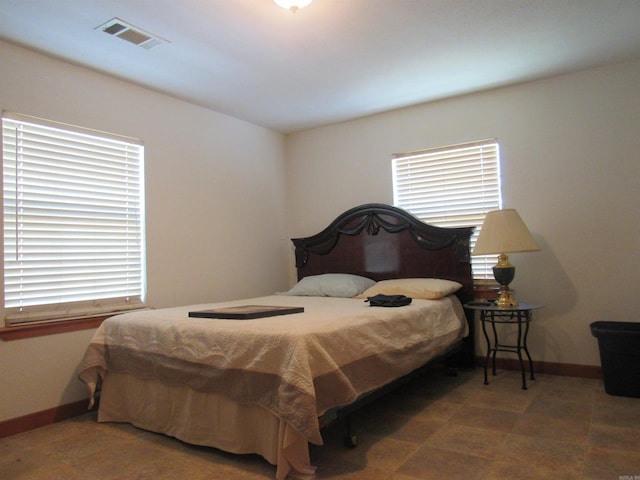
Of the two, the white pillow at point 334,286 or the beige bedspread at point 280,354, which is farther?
the white pillow at point 334,286

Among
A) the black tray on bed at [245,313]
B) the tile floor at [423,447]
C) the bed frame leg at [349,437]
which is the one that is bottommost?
the tile floor at [423,447]

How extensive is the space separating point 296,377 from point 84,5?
225 centimetres

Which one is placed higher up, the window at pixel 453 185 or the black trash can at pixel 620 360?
the window at pixel 453 185

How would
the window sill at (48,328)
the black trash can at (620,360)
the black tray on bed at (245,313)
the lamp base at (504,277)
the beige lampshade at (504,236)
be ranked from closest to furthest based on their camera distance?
the black tray on bed at (245,313)
the window sill at (48,328)
the black trash can at (620,360)
the beige lampshade at (504,236)
the lamp base at (504,277)

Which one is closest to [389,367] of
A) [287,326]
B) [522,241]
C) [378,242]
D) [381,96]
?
[287,326]

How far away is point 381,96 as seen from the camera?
3.90 meters

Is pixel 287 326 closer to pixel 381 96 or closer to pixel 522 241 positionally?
pixel 522 241

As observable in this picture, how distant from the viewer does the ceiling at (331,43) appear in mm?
2486

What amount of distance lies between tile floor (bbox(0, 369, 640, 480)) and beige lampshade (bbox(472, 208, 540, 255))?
1.03 metres

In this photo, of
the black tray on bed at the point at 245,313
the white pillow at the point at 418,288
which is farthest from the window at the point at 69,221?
the white pillow at the point at 418,288

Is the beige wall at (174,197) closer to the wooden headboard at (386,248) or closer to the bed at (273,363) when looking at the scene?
the bed at (273,363)

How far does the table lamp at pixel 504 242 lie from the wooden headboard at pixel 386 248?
34cm

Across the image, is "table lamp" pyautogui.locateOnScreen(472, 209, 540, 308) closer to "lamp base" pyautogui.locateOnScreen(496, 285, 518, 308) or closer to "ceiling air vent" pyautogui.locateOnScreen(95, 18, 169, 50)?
"lamp base" pyautogui.locateOnScreen(496, 285, 518, 308)

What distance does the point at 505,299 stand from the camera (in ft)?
11.0
